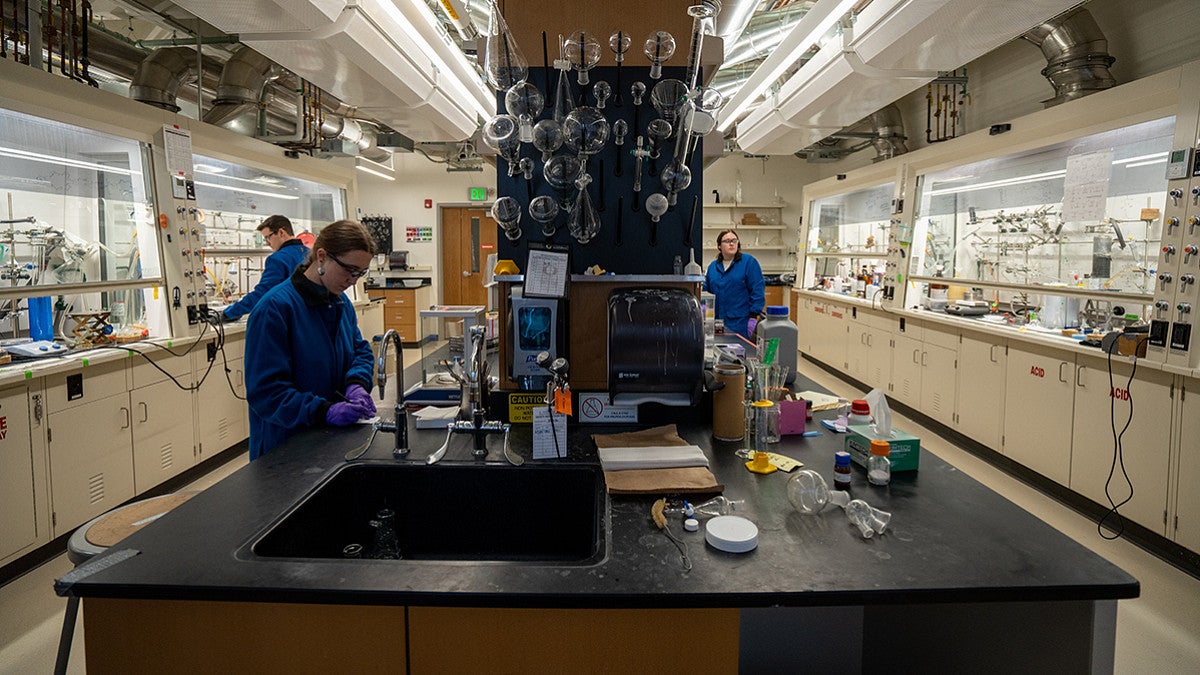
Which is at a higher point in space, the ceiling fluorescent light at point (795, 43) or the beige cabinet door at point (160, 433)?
the ceiling fluorescent light at point (795, 43)

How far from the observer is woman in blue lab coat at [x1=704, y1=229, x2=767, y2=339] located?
16.9ft

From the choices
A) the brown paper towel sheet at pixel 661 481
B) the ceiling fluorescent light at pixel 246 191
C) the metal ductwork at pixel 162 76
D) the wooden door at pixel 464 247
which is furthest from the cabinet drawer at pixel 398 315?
the brown paper towel sheet at pixel 661 481

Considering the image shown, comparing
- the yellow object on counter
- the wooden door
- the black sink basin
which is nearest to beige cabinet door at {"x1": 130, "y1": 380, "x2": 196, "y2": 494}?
the black sink basin

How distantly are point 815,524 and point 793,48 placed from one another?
3.04 metres

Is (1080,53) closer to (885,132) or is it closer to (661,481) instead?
(885,132)

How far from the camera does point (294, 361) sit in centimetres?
210

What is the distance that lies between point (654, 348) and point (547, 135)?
72 centimetres

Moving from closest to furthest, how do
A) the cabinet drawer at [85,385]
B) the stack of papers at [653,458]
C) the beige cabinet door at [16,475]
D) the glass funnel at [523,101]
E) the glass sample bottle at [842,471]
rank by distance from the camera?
the glass sample bottle at [842,471]
the stack of papers at [653,458]
the glass funnel at [523,101]
the beige cabinet door at [16,475]
the cabinet drawer at [85,385]

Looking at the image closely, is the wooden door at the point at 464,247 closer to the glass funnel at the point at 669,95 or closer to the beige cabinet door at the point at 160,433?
the beige cabinet door at the point at 160,433

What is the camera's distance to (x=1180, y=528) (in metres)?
2.79

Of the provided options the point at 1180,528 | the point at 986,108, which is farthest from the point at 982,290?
the point at 1180,528

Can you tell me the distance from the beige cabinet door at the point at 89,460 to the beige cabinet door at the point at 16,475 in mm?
115

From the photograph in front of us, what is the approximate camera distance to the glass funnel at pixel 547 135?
6.29ft

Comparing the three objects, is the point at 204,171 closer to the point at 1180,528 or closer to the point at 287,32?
the point at 287,32
